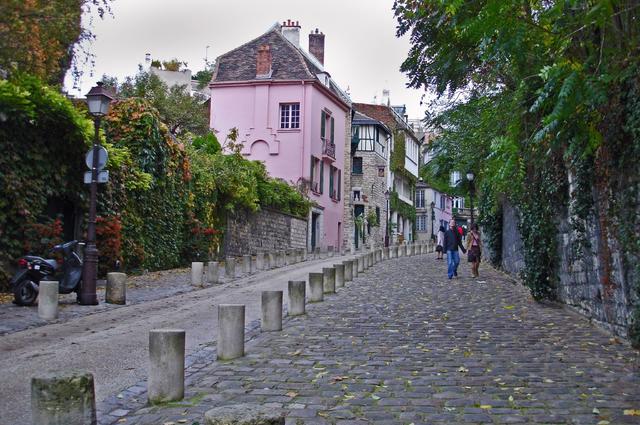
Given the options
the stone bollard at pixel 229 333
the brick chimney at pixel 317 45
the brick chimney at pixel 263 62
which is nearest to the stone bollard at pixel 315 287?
the stone bollard at pixel 229 333

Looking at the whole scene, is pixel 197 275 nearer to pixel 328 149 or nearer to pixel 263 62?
pixel 263 62

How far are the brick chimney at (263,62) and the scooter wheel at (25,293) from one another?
95.3ft

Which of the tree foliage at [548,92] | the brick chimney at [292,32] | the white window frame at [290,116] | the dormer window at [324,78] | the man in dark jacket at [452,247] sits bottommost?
the man in dark jacket at [452,247]

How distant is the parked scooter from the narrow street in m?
0.38

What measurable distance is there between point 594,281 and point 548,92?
484cm

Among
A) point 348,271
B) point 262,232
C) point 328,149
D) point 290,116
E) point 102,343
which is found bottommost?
point 102,343

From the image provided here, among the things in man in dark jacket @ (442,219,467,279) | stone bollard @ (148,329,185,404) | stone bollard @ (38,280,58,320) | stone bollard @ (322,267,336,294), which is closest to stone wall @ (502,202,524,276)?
man in dark jacket @ (442,219,467,279)

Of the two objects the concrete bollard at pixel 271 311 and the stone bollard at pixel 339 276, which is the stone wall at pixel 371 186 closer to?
the stone bollard at pixel 339 276

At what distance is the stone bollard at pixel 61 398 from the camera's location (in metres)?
4.49

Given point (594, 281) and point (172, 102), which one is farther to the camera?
point (172, 102)

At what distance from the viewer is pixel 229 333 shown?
764cm

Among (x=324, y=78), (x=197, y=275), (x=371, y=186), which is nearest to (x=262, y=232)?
(x=197, y=275)

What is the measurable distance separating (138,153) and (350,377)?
47.4 ft

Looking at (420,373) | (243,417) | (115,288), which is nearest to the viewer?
(243,417)
